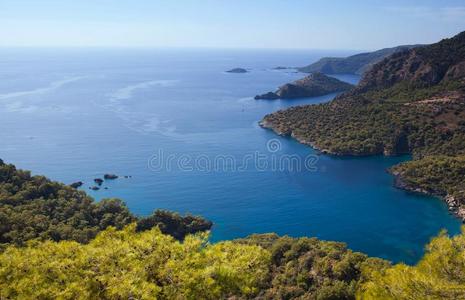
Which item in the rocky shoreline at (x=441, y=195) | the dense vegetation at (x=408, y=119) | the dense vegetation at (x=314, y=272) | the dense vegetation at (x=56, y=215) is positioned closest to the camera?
the dense vegetation at (x=314, y=272)

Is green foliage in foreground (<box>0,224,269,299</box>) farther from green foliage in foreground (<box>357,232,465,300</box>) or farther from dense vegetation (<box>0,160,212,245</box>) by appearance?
dense vegetation (<box>0,160,212,245</box>)

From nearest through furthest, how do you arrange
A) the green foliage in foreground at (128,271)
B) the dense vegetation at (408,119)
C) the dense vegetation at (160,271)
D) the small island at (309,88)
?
the dense vegetation at (160,271) < the green foliage in foreground at (128,271) < the dense vegetation at (408,119) < the small island at (309,88)

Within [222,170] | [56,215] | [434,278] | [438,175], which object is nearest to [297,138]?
[222,170]

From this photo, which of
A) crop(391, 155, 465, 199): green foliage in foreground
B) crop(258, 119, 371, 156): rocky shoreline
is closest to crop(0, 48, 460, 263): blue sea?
crop(258, 119, 371, 156): rocky shoreline

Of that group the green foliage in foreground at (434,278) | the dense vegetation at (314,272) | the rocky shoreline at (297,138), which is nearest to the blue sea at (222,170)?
the rocky shoreline at (297,138)

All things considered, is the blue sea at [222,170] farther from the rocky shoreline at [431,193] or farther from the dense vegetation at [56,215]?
the dense vegetation at [56,215]

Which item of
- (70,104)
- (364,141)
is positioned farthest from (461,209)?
(70,104)
